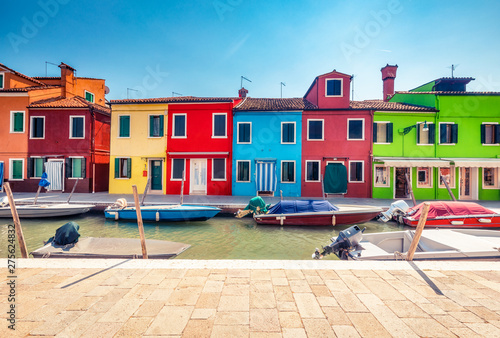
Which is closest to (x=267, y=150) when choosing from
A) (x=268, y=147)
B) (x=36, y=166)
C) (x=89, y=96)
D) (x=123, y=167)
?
(x=268, y=147)

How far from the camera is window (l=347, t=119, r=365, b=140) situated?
17.8m

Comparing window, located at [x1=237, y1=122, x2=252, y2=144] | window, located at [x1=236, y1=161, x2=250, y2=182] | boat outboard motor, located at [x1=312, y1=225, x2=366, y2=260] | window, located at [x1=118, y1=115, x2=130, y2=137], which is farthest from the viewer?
window, located at [x1=118, y1=115, x2=130, y2=137]

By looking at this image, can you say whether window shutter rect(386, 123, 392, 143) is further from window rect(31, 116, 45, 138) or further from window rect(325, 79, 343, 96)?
window rect(31, 116, 45, 138)

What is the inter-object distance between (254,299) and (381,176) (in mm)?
16935

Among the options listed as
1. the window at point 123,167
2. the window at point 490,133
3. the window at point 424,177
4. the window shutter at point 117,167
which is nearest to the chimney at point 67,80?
the window shutter at point 117,167

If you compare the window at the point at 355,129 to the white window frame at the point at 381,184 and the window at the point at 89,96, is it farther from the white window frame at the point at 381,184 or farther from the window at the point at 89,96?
the window at the point at 89,96

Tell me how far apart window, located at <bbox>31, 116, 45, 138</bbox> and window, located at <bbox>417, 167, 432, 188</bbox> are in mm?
26904

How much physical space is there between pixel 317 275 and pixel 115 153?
59.6 ft

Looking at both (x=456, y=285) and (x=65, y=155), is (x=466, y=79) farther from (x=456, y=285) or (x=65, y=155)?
(x=65, y=155)

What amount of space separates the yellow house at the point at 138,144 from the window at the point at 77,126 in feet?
7.62

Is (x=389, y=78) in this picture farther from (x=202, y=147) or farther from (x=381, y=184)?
(x=202, y=147)

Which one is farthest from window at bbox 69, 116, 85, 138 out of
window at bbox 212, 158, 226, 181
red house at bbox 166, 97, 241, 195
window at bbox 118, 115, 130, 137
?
window at bbox 212, 158, 226, 181

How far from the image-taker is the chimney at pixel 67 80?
21.7m

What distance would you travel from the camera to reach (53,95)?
2100 centimetres
